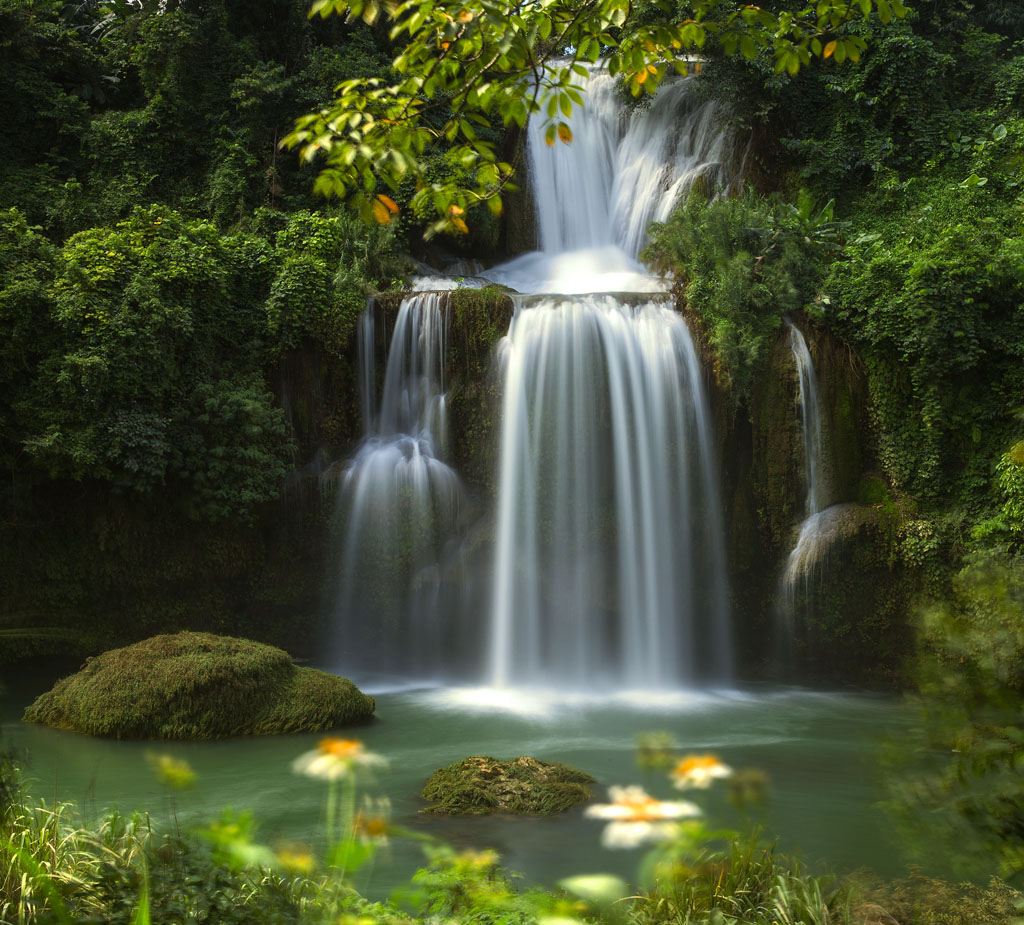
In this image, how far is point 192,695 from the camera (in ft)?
27.1

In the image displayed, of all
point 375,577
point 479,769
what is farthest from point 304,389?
point 479,769

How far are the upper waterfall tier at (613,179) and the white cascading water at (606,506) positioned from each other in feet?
12.9

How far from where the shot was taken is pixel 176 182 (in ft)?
54.5

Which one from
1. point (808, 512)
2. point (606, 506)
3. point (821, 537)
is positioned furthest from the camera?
point (606, 506)

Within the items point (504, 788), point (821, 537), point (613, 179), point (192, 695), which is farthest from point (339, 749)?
point (613, 179)

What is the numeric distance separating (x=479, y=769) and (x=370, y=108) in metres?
4.95

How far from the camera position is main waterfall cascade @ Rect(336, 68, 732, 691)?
39.0 ft

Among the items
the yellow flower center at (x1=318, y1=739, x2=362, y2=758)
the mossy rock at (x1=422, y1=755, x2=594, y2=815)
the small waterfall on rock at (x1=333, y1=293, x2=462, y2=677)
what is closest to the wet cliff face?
the small waterfall on rock at (x1=333, y1=293, x2=462, y2=677)

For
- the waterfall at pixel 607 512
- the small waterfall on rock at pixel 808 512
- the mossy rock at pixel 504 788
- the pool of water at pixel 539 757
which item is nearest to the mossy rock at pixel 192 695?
the pool of water at pixel 539 757

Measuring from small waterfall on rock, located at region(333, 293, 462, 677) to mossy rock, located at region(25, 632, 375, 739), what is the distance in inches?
136

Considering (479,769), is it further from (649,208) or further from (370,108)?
(649,208)

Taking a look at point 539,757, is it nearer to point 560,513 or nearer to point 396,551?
point 560,513

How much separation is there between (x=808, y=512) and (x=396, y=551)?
19.2ft

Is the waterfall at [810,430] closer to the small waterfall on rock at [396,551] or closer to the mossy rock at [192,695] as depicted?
the small waterfall on rock at [396,551]
